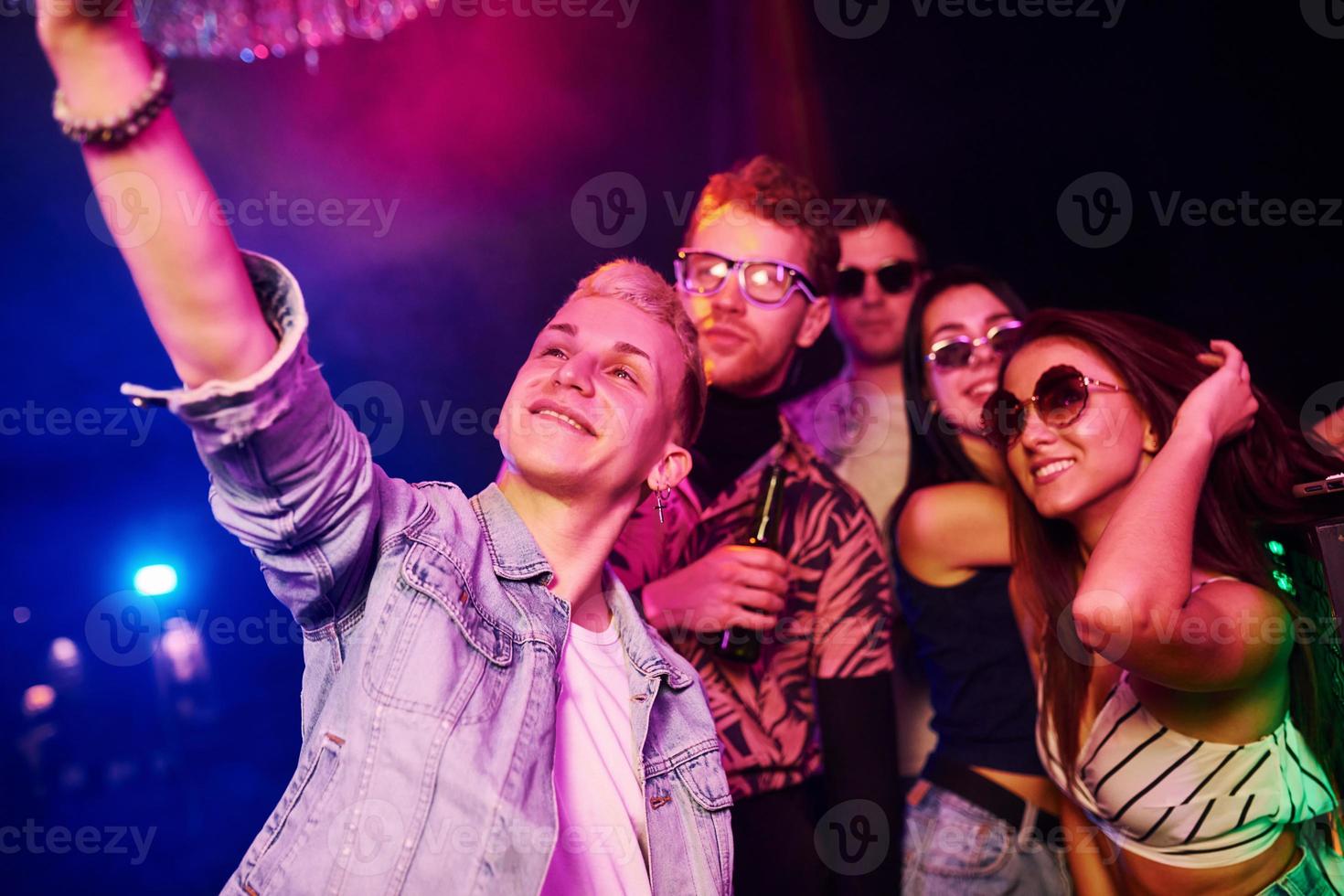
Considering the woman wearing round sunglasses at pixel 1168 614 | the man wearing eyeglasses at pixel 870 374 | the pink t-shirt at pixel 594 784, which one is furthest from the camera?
the man wearing eyeglasses at pixel 870 374

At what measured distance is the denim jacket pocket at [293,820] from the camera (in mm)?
1424

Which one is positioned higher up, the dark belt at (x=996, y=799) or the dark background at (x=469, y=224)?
the dark background at (x=469, y=224)

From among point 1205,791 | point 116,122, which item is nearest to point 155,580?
point 116,122

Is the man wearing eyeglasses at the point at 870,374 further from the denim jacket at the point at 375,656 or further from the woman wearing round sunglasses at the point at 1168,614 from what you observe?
the denim jacket at the point at 375,656

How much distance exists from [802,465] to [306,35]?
239 centimetres

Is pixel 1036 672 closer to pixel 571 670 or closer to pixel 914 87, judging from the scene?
pixel 571 670

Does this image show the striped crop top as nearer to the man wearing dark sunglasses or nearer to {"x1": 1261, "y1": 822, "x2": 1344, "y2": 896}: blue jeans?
{"x1": 1261, "y1": 822, "x2": 1344, "y2": 896}: blue jeans

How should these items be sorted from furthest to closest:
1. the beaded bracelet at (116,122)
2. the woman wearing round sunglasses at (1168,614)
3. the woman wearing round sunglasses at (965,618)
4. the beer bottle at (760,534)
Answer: the woman wearing round sunglasses at (965,618) → the beer bottle at (760,534) → the woman wearing round sunglasses at (1168,614) → the beaded bracelet at (116,122)

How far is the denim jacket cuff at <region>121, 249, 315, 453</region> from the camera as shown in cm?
121

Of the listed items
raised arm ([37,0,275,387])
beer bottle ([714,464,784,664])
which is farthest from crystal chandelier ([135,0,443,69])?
beer bottle ([714,464,784,664])

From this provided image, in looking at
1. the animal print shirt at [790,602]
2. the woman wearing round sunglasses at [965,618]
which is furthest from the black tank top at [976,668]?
the animal print shirt at [790,602]

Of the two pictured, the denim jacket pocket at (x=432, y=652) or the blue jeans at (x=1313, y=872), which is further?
the blue jeans at (x=1313, y=872)

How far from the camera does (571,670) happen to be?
6.32ft

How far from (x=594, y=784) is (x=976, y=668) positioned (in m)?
2.08
